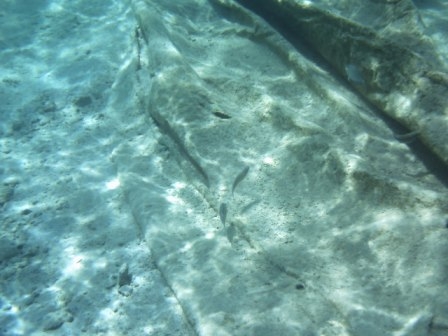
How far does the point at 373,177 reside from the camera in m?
3.57

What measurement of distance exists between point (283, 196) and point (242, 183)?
0.50 metres

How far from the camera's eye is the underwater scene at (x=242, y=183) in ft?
10.4

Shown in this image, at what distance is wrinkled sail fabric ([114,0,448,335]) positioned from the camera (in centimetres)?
306

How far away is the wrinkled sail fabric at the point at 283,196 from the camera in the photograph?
10.0 feet

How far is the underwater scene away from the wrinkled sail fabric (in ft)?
0.06

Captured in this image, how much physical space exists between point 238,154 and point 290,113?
877 millimetres

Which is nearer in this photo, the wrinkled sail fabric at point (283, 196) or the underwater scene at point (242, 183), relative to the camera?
the wrinkled sail fabric at point (283, 196)

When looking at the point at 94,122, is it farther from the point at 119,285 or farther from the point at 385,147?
the point at 385,147

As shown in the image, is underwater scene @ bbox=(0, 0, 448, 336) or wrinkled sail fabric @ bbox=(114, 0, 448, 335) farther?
underwater scene @ bbox=(0, 0, 448, 336)

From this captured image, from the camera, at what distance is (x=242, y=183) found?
4035 millimetres

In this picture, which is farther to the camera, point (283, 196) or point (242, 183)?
point (242, 183)

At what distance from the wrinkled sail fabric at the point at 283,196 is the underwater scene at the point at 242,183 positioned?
18mm

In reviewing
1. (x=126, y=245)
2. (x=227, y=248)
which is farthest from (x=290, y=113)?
(x=126, y=245)

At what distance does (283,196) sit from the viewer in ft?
12.7
